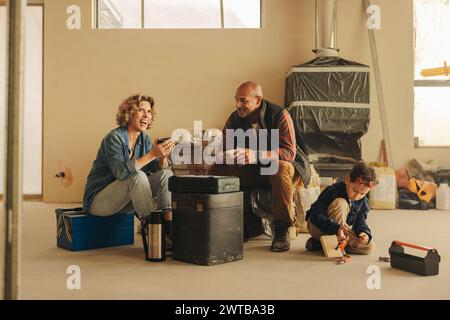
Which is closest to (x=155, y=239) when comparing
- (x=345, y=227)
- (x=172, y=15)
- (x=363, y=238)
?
(x=345, y=227)

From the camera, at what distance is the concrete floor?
1.95 meters

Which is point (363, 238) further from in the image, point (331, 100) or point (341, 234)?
point (331, 100)

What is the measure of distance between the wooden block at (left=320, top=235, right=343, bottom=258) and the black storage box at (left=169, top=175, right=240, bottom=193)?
0.60 m

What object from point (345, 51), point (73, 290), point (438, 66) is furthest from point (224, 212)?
point (438, 66)

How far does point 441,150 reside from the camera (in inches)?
224

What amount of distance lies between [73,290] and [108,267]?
43 cm

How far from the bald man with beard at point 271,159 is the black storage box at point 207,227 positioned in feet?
1.31

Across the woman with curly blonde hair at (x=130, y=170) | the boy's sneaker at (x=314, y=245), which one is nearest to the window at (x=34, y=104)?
the woman with curly blonde hair at (x=130, y=170)

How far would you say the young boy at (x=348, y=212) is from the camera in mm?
2645

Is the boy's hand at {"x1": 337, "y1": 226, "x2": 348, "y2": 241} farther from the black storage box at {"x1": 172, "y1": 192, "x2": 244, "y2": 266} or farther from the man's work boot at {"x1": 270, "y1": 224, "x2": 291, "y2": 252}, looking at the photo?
the black storage box at {"x1": 172, "y1": 192, "x2": 244, "y2": 266}

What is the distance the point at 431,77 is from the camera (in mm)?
5789

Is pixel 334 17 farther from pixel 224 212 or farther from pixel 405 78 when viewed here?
pixel 224 212

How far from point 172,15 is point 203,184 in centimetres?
398

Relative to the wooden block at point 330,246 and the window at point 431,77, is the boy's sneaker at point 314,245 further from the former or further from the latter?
the window at point 431,77
